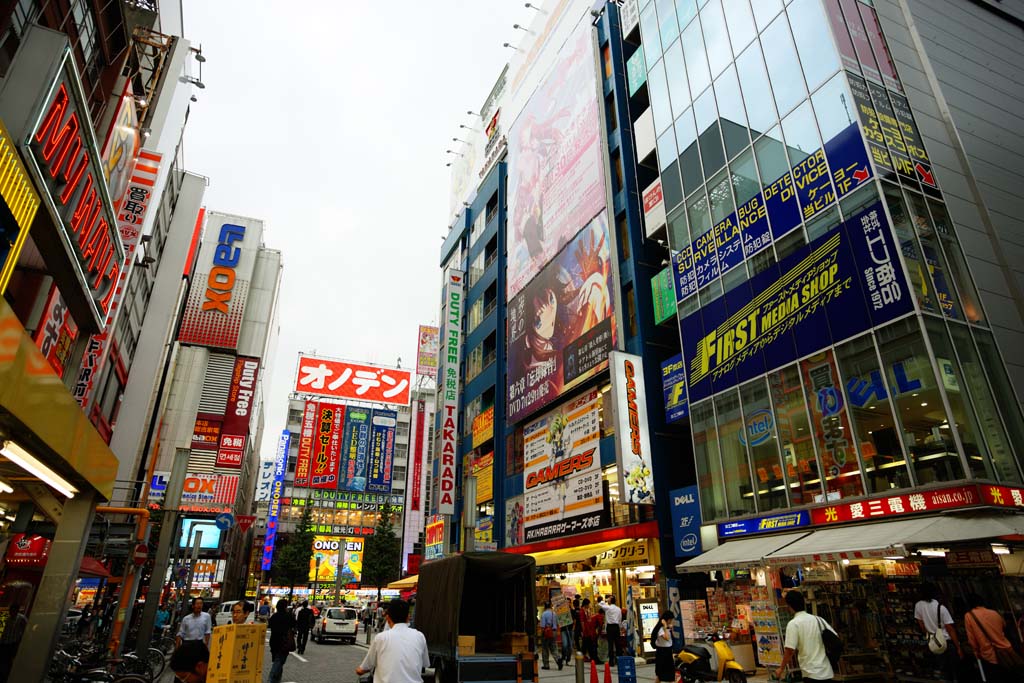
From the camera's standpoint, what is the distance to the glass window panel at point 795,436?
15477mm

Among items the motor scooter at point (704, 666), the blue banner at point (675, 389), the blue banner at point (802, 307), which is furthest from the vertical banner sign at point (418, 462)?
the motor scooter at point (704, 666)

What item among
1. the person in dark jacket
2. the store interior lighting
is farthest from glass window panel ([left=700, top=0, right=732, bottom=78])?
the store interior lighting

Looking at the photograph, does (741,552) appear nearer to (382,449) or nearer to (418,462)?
(418,462)

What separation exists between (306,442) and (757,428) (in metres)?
77.6

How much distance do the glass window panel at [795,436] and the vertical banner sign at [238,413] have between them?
31521 millimetres

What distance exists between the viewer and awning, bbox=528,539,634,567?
70.9ft

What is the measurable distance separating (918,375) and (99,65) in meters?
20.7

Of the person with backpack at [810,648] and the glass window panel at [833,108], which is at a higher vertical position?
the glass window panel at [833,108]

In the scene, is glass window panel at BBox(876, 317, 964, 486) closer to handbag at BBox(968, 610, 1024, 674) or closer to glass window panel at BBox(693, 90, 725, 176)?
handbag at BBox(968, 610, 1024, 674)

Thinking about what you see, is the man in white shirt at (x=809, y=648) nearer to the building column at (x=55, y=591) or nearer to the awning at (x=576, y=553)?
the building column at (x=55, y=591)

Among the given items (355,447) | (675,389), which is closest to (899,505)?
(675,389)

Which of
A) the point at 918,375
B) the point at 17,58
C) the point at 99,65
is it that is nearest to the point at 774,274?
the point at 918,375

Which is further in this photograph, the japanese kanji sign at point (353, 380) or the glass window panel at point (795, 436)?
the japanese kanji sign at point (353, 380)

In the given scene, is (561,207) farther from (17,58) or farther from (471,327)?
(17,58)
